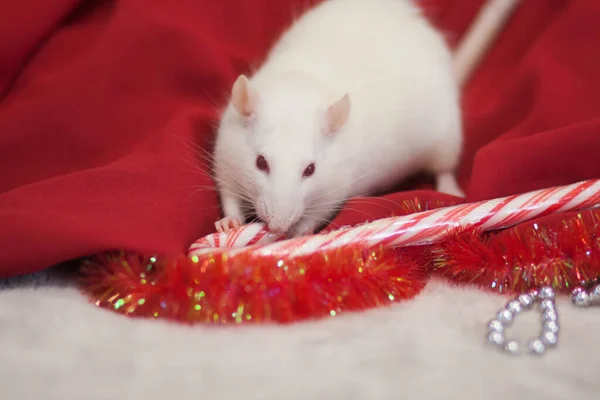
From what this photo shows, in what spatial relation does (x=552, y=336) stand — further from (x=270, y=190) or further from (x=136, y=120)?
(x=136, y=120)

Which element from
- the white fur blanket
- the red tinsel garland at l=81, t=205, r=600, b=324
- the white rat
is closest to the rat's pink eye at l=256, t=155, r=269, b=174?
the white rat

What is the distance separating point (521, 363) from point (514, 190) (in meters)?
0.42

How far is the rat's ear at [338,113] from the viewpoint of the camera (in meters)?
1.13

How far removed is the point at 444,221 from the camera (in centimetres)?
98

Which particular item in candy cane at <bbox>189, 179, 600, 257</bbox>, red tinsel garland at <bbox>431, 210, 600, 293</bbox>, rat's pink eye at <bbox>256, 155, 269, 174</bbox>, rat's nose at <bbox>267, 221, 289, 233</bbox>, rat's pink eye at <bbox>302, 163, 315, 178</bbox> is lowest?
red tinsel garland at <bbox>431, 210, 600, 293</bbox>

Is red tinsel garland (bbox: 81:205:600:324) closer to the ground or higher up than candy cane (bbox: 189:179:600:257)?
closer to the ground

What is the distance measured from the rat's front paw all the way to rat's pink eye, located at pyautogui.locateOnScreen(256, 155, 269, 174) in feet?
0.37

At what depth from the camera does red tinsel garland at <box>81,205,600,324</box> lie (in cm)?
85

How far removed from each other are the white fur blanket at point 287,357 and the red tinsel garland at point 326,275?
23mm

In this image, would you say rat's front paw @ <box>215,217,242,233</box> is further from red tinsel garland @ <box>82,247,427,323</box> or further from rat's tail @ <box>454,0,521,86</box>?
rat's tail @ <box>454,0,521,86</box>

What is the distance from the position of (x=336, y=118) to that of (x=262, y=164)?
0.54 feet

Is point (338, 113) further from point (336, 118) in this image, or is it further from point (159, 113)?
point (159, 113)

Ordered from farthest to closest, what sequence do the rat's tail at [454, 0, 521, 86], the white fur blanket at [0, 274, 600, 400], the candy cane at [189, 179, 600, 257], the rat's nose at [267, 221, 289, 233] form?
1. the rat's tail at [454, 0, 521, 86]
2. the rat's nose at [267, 221, 289, 233]
3. the candy cane at [189, 179, 600, 257]
4. the white fur blanket at [0, 274, 600, 400]

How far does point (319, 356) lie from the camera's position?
2.51ft
